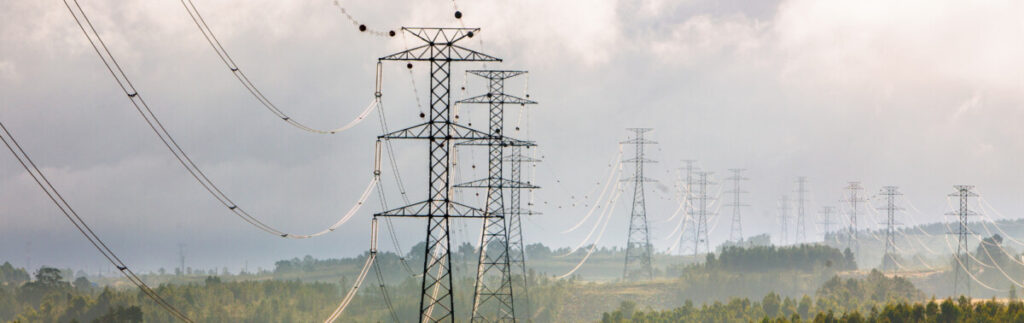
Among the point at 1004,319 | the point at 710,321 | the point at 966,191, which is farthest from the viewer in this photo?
the point at 710,321

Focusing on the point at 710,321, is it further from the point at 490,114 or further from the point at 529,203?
the point at 490,114

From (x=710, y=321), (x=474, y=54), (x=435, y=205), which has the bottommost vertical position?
(x=710, y=321)

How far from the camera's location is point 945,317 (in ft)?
478

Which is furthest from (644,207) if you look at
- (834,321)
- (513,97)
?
(513,97)

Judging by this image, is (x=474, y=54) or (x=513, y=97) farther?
(x=513, y=97)

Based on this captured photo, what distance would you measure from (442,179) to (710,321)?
152 metres

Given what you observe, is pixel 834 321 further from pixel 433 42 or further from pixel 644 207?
pixel 433 42

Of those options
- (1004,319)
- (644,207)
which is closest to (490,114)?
(1004,319)

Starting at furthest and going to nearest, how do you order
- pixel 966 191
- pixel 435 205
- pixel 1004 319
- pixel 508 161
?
pixel 966 191 → pixel 1004 319 → pixel 508 161 → pixel 435 205

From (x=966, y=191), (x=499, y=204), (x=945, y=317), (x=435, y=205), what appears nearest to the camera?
(x=435, y=205)

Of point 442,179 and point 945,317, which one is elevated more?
point 442,179

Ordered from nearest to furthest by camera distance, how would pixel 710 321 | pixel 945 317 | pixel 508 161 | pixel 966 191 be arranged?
pixel 508 161
pixel 945 317
pixel 966 191
pixel 710 321

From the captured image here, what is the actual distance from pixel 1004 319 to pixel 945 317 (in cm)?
1047

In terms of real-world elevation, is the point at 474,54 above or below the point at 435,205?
above
